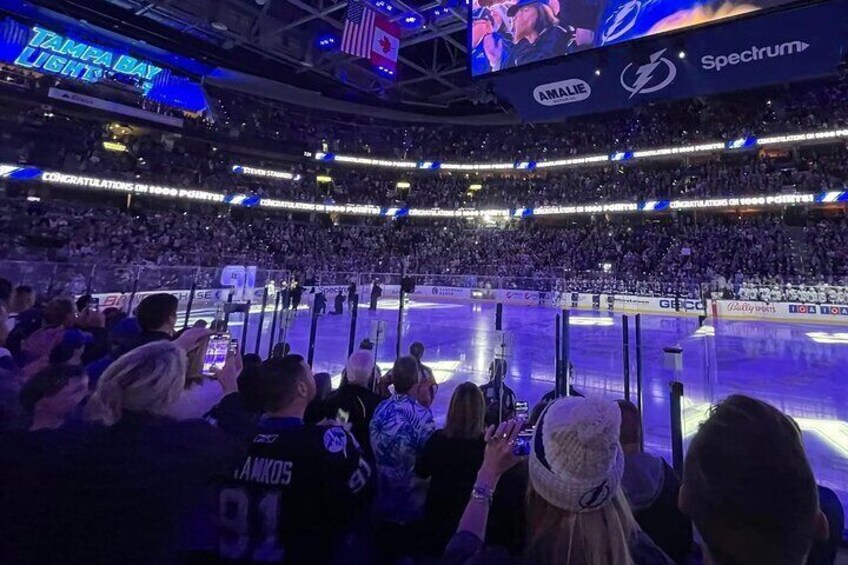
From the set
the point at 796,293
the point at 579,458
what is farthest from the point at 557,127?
the point at 579,458

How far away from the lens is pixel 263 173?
130 feet

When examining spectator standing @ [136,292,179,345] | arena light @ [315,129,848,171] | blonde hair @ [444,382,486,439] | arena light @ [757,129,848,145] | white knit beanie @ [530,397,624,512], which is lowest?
blonde hair @ [444,382,486,439]

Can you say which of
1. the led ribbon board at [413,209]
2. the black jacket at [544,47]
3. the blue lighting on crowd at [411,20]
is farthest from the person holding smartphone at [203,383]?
the led ribbon board at [413,209]

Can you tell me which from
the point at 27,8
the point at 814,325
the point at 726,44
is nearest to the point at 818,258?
the point at 814,325

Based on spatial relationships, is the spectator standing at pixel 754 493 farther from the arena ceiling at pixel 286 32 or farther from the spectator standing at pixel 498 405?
the arena ceiling at pixel 286 32

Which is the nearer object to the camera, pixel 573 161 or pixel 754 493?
pixel 754 493

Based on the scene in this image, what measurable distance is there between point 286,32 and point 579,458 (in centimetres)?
3205

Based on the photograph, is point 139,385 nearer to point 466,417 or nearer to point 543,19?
point 466,417

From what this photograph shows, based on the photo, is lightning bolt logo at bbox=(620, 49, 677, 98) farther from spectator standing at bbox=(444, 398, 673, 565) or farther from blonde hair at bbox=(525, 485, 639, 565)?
blonde hair at bbox=(525, 485, 639, 565)

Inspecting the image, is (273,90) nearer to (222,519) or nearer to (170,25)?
(170,25)

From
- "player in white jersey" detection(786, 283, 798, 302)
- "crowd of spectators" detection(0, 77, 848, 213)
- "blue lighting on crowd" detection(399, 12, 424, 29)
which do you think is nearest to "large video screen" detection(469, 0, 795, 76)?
"blue lighting on crowd" detection(399, 12, 424, 29)

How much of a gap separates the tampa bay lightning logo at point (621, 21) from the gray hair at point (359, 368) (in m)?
15.6

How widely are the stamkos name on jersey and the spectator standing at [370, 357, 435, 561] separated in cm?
88

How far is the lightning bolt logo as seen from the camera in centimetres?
1522
